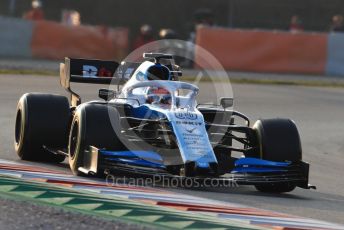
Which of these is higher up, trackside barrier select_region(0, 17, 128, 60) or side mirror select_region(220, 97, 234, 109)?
Result: trackside barrier select_region(0, 17, 128, 60)

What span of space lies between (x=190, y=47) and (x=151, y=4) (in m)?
6.88

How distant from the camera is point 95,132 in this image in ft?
31.8

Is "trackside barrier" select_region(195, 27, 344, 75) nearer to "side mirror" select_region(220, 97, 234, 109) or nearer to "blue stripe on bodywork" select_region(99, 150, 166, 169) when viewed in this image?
"side mirror" select_region(220, 97, 234, 109)

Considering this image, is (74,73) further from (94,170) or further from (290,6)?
(290,6)

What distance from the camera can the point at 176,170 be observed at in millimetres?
9570

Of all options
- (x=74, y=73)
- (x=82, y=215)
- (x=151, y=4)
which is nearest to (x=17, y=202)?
(x=82, y=215)

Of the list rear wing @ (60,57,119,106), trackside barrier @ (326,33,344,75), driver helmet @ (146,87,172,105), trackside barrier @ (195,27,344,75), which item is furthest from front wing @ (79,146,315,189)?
trackside barrier @ (326,33,344,75)

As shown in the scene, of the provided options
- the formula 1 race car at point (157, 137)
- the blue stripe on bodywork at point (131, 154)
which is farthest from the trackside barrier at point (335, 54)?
the blue stripe on bodywork at point (131, 154)

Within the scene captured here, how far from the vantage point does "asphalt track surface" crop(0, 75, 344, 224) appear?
9.20 m

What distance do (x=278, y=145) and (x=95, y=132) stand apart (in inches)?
73.5

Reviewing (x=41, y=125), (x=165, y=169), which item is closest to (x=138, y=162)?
(x=165, y=169)

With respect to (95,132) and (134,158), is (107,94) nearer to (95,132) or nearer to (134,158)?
(95,132)

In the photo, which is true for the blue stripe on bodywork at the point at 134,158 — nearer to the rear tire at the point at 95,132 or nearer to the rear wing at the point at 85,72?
the rear tire at the point at 95,132

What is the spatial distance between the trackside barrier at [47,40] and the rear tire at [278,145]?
17.9 meters
